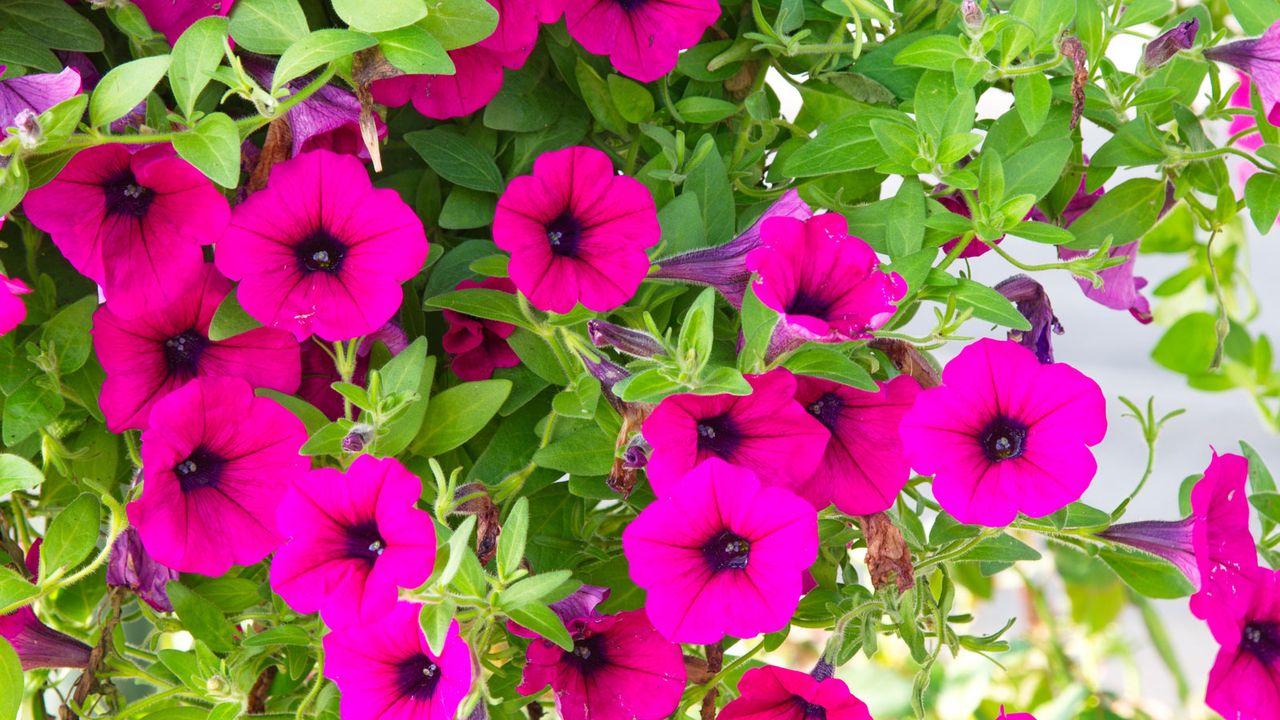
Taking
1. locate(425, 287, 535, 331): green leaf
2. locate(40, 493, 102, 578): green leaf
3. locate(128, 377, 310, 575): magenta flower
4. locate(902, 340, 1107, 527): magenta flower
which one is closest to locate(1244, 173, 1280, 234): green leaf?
locate(902, 340, 1107, 527): magenta flower

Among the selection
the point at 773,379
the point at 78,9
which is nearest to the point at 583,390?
the point at 773,379

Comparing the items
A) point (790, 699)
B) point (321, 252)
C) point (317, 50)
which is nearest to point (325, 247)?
point (321, 252)

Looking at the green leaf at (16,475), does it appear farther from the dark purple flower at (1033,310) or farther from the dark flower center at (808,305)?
the dark purple flower at (1033,310)

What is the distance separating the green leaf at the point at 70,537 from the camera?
576 mm

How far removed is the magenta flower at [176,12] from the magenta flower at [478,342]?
162 mm

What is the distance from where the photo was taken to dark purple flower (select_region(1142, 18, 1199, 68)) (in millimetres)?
596

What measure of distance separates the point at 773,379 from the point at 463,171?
0.60ft

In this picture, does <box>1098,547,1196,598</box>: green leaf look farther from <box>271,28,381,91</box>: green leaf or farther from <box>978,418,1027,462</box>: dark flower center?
<box>271,28,381,91</box>: green leaf

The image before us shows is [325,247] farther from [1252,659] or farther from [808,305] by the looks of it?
[1252,659]

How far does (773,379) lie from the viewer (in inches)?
21.0

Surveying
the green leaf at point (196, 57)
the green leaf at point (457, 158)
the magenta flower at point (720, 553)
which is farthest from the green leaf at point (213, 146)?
the magenta flower at point (720, 553)

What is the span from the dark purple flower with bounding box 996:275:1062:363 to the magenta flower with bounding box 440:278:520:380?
253mm

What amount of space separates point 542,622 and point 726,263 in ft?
0.59

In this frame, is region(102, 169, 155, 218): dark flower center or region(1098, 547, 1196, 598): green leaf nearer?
region(102, 169, 155, 218): dark flower center
